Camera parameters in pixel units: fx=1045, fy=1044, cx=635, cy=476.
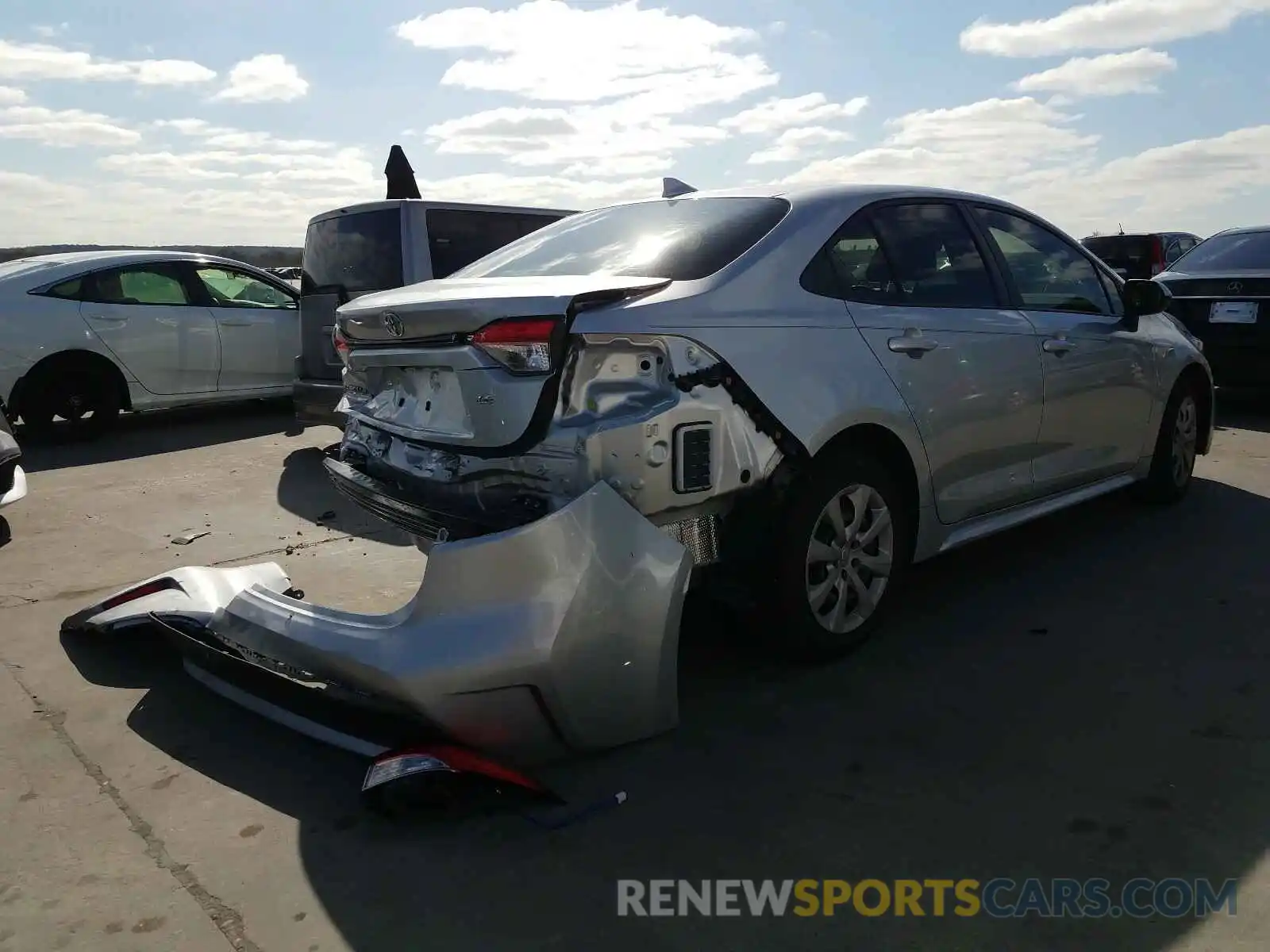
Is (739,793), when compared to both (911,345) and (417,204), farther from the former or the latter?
(417,204)

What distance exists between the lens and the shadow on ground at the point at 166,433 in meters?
7.94

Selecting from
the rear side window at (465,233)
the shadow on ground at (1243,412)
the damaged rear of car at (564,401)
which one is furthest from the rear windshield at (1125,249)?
the damaged rear of car at (564,401)

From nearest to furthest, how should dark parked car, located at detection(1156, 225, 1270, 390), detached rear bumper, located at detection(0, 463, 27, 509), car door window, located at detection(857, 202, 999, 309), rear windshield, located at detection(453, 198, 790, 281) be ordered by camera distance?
rear windshield, located at detection(453, 198, 790, 281)
car door window, located at detection(857, 202, 999, 309)
detached rear bumper, located at detection(0, 463, 27, 509)
dark parked car, located at detection(1156, 225, 1270, 390)

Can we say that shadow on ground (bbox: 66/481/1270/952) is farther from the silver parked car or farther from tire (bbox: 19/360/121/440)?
tire (bbox: 19/360/121/440)

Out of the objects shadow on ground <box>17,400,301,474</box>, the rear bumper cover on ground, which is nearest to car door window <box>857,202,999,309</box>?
the rear bumper cover on ground

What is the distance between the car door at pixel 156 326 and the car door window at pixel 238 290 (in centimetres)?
20

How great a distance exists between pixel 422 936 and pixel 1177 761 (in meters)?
2.16

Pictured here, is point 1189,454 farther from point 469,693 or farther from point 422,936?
point 422,936

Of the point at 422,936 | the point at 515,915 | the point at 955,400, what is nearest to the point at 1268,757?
the point at 955,400

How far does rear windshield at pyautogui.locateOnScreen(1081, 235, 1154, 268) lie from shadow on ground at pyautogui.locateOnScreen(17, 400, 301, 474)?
1040cm

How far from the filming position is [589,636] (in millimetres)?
2805

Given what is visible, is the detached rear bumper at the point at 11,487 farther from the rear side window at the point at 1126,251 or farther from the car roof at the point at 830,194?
the rear side window at the point at 1126,251

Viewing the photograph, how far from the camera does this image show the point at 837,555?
3588 millimetres

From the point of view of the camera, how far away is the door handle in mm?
3693
